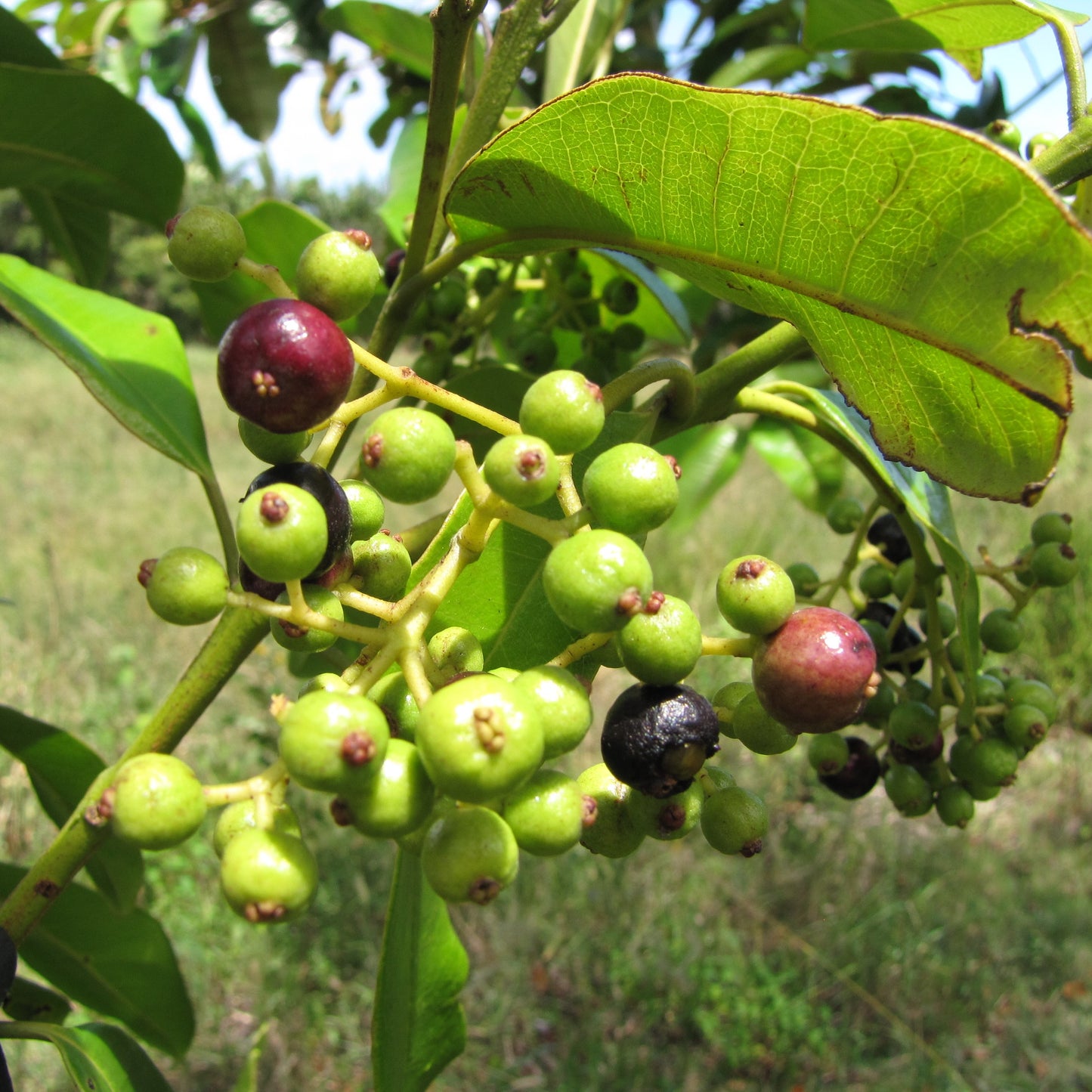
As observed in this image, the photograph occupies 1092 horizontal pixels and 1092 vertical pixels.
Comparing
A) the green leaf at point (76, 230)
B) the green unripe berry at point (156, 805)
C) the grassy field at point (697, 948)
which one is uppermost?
the green unripe berry at point (156, 805)

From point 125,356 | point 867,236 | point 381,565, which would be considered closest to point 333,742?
point 381,565

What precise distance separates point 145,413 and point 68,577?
7.95 metres

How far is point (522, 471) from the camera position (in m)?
0.76

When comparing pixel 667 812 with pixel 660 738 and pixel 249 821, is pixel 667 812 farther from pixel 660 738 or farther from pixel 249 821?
pixel 249 821

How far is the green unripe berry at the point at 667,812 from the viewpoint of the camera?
90 cm

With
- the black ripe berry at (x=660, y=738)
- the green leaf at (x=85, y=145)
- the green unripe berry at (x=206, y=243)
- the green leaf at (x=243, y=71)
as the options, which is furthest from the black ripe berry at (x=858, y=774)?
the green leaf at (x=243, y=71)

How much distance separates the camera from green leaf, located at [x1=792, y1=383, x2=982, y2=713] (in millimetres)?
1181

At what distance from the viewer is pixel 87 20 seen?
3.40 metres

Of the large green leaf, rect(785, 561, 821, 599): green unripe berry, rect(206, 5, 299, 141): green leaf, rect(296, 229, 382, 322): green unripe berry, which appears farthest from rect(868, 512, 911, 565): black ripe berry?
rect(206, 5, 299, 141): green leaf

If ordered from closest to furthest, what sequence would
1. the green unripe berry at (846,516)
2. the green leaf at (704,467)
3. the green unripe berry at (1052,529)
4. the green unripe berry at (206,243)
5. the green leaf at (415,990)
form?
1. the green unripe berry at (206,243)
2. the green leaf at (415,990)
3. the green unripe berry at (1052,529)
4. the green unripe berry at (846,516)
5. the green leaf at (704,467)

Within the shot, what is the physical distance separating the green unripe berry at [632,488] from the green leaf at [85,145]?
127 centimetres

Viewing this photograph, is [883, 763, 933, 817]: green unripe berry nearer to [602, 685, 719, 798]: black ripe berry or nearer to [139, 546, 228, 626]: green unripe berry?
[602, 685, 719, 798]: black ripe berry

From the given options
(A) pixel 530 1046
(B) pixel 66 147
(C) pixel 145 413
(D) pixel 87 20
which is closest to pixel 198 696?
(C) pixel 145 413

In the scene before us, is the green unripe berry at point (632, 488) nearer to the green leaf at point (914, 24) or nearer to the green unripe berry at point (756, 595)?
the green unripe berry at point (756, 595)
